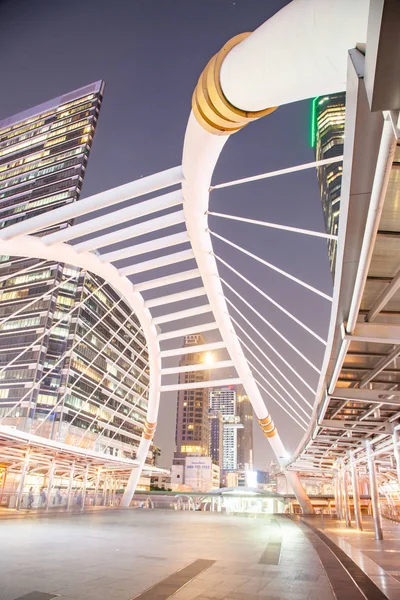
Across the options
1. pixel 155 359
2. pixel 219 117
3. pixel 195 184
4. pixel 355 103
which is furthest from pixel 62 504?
pixel 355 103

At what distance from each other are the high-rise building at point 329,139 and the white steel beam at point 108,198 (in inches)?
2850

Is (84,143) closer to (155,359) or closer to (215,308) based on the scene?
(155,359)

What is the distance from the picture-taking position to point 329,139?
94.3m

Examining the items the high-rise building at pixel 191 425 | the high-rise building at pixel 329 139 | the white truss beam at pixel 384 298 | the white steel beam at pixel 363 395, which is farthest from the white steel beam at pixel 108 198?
the high-rise building at pixel 191 425

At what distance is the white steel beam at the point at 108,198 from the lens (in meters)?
13.7

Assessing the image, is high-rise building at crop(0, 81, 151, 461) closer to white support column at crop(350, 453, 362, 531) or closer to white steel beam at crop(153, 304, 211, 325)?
white steel beam at crop(153, 304, 211, 325)

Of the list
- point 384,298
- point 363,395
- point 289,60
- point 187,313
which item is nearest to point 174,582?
point 384,298

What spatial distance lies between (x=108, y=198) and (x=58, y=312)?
74034 mm

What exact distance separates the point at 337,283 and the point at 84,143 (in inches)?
4404

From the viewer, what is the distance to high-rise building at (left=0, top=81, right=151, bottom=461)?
2982 inches

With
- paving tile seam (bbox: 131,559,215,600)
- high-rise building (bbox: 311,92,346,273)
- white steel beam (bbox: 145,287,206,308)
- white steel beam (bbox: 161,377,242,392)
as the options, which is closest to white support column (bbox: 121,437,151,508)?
white steel beam (bbox: 161,377,242,392)

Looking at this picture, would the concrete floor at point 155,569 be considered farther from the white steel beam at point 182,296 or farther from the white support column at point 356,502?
the white steel beam at point 182,296

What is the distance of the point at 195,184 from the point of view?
13734 millimetres

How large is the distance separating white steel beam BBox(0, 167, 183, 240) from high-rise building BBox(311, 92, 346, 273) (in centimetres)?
7240
